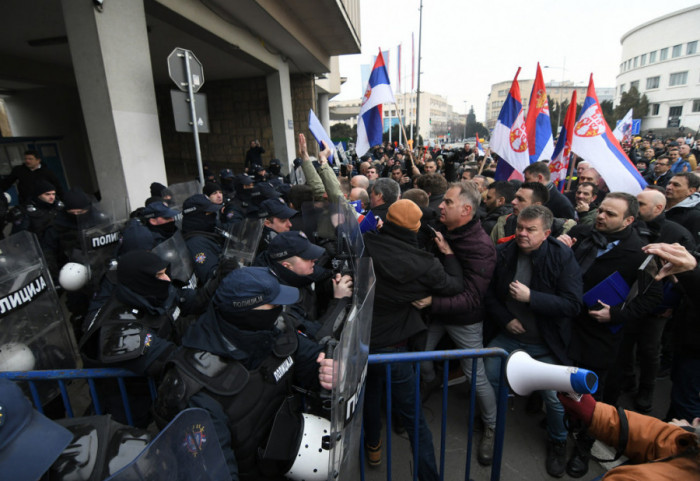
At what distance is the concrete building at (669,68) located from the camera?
48.3m

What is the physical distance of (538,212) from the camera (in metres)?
2.49

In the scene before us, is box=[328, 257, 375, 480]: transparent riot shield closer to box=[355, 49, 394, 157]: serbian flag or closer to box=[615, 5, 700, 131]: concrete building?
box=[355, 49, 394, 157]: serbian flag

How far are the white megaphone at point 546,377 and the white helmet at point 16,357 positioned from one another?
2.67 m

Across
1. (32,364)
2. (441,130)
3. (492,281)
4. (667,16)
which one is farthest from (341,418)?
(441,130)

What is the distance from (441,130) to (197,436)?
283 feet

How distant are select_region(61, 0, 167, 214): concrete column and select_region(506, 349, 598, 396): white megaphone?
5.11 meters

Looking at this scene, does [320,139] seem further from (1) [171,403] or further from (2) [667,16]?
(2) [667,16]

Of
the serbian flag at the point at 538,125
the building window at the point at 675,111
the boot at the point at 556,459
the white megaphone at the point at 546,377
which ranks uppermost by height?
Result: the building window at the point at 675,111

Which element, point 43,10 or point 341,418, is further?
point 43,10

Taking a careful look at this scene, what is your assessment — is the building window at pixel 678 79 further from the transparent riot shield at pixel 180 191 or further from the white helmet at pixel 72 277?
the white helmet at pixel 72 277

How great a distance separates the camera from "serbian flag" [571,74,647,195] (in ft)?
13.7

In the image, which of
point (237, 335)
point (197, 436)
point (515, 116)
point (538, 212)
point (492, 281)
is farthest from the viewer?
point (515, 116)

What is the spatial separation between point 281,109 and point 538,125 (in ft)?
27.4

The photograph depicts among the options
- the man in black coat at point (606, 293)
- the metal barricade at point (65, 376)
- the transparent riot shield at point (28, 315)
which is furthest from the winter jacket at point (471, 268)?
the transparent riot shield at point (28, 315)
